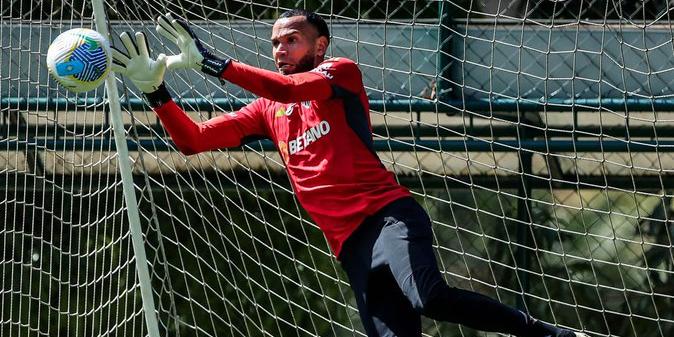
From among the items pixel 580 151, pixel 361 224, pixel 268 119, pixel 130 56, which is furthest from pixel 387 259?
pixel 580 151

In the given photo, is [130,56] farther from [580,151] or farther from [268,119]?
[580,151]

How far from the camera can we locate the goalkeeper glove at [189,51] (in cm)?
436

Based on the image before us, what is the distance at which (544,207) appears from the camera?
23.0 feet

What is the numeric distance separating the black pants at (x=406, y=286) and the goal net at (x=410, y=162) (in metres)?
1.82

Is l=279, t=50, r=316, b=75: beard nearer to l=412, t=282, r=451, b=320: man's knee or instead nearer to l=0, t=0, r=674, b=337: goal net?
l=412, t=282, r=451, b=320: man's knee

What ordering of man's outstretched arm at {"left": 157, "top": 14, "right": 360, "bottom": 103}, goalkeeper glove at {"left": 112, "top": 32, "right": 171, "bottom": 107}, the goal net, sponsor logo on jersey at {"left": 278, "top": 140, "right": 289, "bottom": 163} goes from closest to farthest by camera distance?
man's outstretched arm at {"left": 157, "top": 14, "right": 360, "bottom": 103}
goalkeeper glove at {"left": 112, "top": 32, "right": 171, "bottom": 107}
sponsor logo on jersey at {"left": 278, "top": 140, "right": 289, "bottom": 163}
the goal net

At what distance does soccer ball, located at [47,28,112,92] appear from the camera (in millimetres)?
4379

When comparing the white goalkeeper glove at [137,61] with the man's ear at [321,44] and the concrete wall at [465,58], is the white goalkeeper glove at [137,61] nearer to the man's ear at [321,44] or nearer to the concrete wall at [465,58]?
the man's ear at [321,44]

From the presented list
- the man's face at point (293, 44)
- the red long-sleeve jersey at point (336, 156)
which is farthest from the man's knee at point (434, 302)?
the man's face at point (293, 44)

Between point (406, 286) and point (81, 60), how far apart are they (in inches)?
51.1

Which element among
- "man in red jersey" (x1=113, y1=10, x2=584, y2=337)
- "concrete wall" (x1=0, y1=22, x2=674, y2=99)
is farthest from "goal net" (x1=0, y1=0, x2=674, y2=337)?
"man in red jersey" (x1=113, y1=10, x2=584, y2=337)

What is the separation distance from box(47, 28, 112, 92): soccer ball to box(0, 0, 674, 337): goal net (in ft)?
6.14

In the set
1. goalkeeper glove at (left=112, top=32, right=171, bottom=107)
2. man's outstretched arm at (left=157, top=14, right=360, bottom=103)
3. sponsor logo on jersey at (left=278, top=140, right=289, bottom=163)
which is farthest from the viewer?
sponsor logo on jersey at (left=278, top=140, right=289, bottom=163)

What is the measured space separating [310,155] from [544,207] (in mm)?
2675
